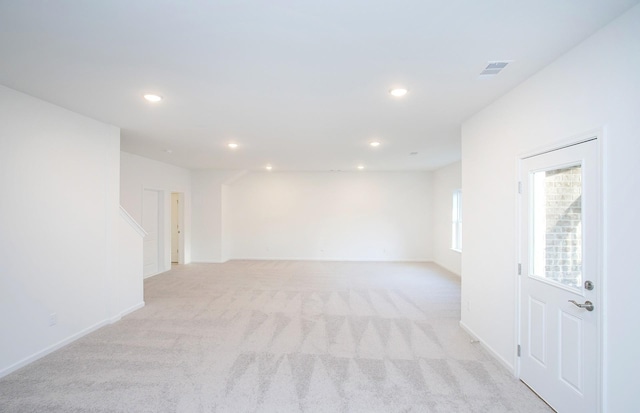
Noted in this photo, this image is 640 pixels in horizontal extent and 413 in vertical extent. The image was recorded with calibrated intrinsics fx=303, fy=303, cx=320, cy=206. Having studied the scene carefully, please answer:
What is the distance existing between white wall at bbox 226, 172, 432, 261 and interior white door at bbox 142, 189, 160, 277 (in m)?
2.20

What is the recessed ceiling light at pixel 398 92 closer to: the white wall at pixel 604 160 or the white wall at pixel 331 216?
the white wall at pixel 604 160

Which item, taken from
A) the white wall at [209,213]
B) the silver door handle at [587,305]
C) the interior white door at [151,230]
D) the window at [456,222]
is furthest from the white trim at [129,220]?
the window at [456,222]

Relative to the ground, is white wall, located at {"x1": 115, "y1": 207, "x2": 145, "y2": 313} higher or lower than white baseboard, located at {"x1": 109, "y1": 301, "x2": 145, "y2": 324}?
higher

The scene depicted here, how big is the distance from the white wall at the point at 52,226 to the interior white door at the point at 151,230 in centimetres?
279

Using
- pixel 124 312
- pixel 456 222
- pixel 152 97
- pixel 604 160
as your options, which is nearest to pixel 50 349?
pixel 124 312

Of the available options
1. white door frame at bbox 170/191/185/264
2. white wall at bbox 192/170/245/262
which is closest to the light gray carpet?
white door frame at bbox 170/191/185/264

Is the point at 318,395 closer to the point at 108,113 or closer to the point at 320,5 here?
the point at 320,5

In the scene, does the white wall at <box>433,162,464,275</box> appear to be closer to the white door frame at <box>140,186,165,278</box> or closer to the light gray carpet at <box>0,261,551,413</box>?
the light gray carpet at <box>0,261,551,413</box>

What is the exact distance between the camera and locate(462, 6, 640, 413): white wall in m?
1.68

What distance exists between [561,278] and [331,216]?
6856mm

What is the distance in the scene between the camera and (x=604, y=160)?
183cm

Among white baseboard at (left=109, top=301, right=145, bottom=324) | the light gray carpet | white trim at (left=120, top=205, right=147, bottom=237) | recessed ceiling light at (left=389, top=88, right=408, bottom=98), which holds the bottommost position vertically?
the light gray carpet

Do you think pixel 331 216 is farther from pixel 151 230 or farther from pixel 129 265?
pixel 129 265

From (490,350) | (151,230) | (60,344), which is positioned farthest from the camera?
(151,230)
